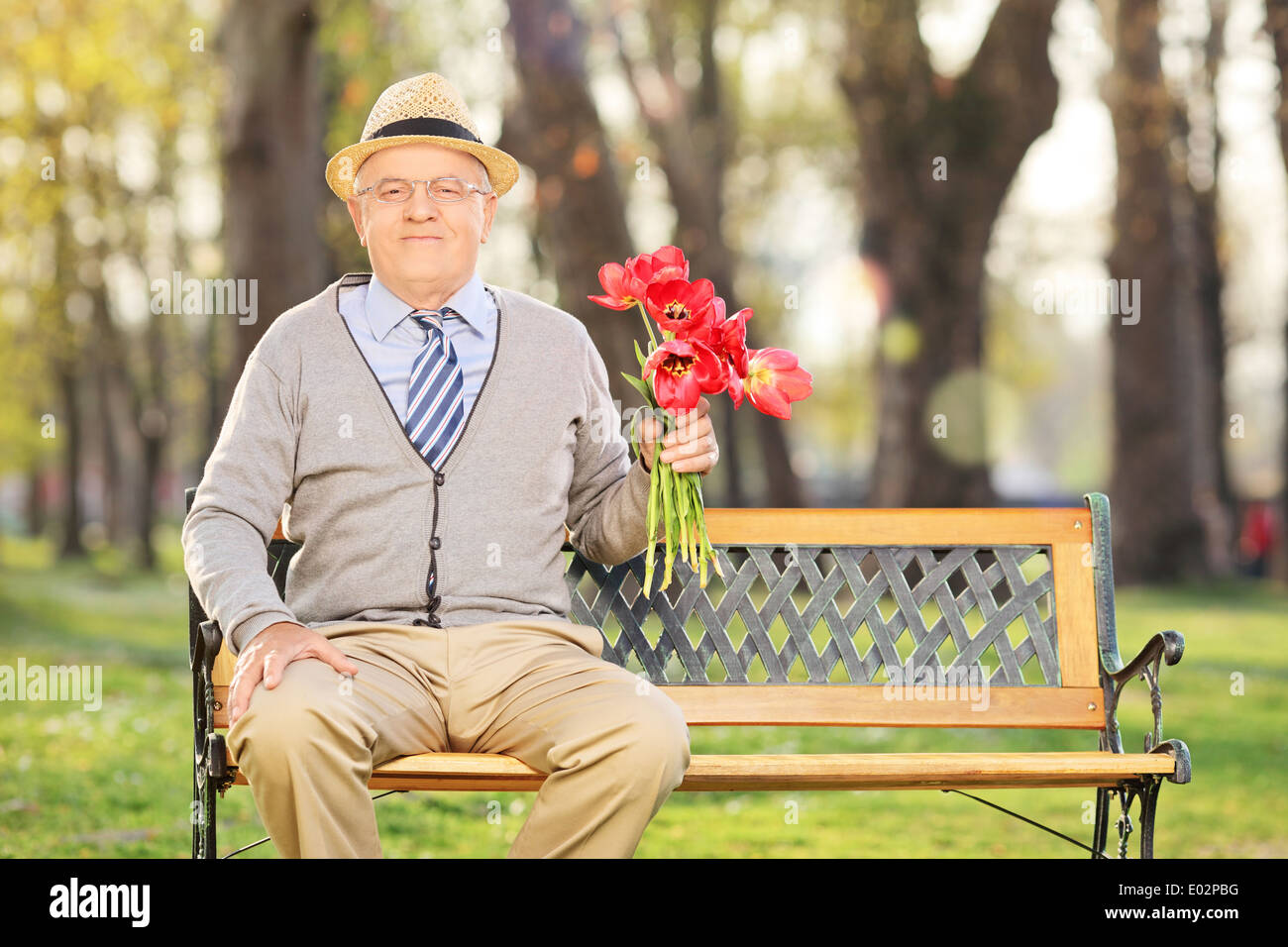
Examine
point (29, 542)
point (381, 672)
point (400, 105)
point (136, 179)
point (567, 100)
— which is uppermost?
point (136, 179)

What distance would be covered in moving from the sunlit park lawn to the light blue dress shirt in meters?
2.18

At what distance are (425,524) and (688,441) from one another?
719 mm

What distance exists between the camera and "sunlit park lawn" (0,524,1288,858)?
5.77m

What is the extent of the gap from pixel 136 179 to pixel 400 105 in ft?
80.1

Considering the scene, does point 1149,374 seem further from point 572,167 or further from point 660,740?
point 660,740

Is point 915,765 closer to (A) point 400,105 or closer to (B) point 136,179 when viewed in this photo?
(A) point 400,105

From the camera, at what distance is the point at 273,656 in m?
3.49

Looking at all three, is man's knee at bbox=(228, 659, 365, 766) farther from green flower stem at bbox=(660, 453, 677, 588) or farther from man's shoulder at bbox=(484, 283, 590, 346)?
man's shoulder at bbox=(484, 283, 590, 346)

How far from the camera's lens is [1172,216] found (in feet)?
58.2

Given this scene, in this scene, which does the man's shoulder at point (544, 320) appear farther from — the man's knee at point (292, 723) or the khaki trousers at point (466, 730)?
the man's knee at point (292, 723)

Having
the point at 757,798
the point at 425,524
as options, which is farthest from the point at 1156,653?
the point at 757,798
